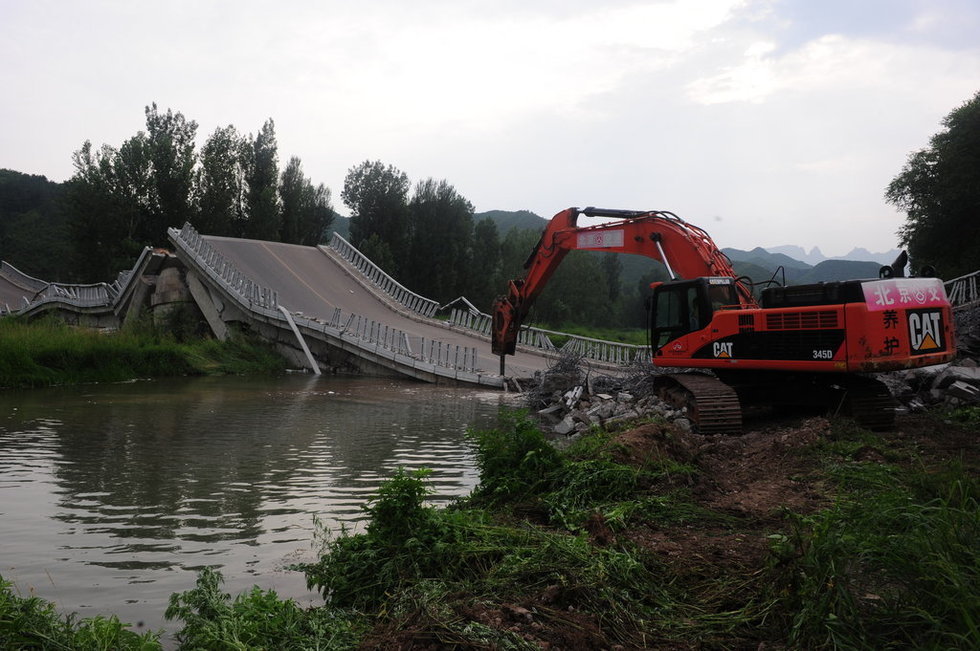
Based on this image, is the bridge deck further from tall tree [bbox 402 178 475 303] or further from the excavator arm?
tall tree [bbox 402 178 475 303]

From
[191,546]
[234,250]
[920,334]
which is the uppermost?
[234,250]

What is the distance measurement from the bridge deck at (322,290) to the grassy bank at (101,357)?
16.7 ft

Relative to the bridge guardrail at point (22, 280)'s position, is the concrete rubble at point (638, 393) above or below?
below

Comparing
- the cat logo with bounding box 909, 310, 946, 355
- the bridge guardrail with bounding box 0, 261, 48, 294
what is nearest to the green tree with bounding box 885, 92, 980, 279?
the cat logo with bounding box 909, 310, 946, 355

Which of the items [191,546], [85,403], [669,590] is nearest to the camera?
[669,590]

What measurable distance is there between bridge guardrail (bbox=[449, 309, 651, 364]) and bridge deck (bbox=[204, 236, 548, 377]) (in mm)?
923

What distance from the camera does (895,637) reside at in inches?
137

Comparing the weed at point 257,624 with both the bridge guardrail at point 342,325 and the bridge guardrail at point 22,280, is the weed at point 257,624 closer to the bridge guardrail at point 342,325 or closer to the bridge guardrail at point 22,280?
the bridge guardrail at point 342,325

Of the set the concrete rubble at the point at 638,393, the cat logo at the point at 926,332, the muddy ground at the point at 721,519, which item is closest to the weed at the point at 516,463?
the muddy ground at the point at 721,519

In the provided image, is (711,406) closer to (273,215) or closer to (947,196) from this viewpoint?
(947,196)

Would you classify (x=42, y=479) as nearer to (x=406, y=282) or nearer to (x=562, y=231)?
(x=562, y=231)

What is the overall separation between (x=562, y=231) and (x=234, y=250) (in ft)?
89.7

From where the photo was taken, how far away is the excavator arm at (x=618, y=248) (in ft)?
47.2

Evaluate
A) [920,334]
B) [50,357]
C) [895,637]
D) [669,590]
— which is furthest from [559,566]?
[50,357]
